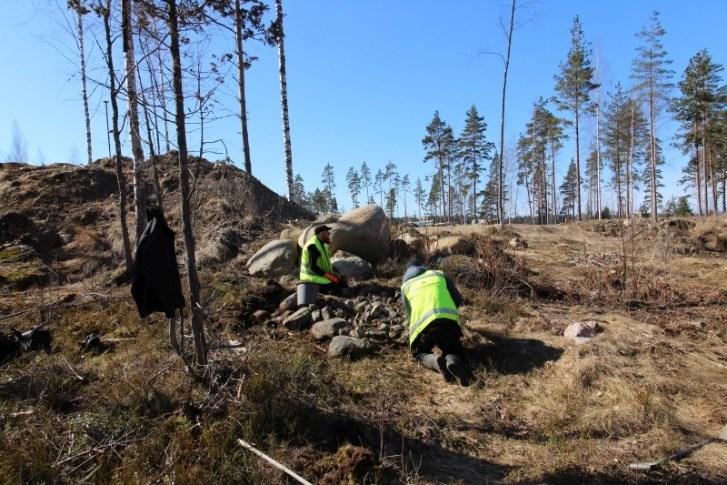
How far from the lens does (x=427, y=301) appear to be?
5.53 m

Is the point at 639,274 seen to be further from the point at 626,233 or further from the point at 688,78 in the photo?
the point at 688,78

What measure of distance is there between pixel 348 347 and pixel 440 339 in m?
1.21

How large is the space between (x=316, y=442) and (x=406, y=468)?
80 cm

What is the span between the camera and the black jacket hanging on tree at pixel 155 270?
4172 mm

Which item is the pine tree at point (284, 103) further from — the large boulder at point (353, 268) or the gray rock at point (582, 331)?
the gray rock at point (582, 331)

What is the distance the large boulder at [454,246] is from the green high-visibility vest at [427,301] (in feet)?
14.6

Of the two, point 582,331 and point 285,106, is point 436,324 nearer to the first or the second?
point 582,331

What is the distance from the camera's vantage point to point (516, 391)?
16.8 feet

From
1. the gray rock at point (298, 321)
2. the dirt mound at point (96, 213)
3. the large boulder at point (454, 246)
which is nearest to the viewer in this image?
the gray rock at point (298, 321)

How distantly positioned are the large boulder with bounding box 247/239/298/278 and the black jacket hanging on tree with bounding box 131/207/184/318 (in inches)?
197

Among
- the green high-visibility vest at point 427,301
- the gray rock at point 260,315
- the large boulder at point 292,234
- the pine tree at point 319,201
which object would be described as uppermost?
the pine tree at point 319,201

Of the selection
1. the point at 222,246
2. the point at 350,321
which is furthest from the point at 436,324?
the point at 222,246

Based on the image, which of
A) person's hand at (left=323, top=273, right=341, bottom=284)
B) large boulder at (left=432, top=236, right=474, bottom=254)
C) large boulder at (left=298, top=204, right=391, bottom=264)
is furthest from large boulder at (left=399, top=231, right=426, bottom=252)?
person's hand at (left=323, top=273, right=341, bottom=284)

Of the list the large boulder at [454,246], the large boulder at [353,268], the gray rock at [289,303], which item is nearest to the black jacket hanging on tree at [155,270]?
the gray rock at [289,303]
